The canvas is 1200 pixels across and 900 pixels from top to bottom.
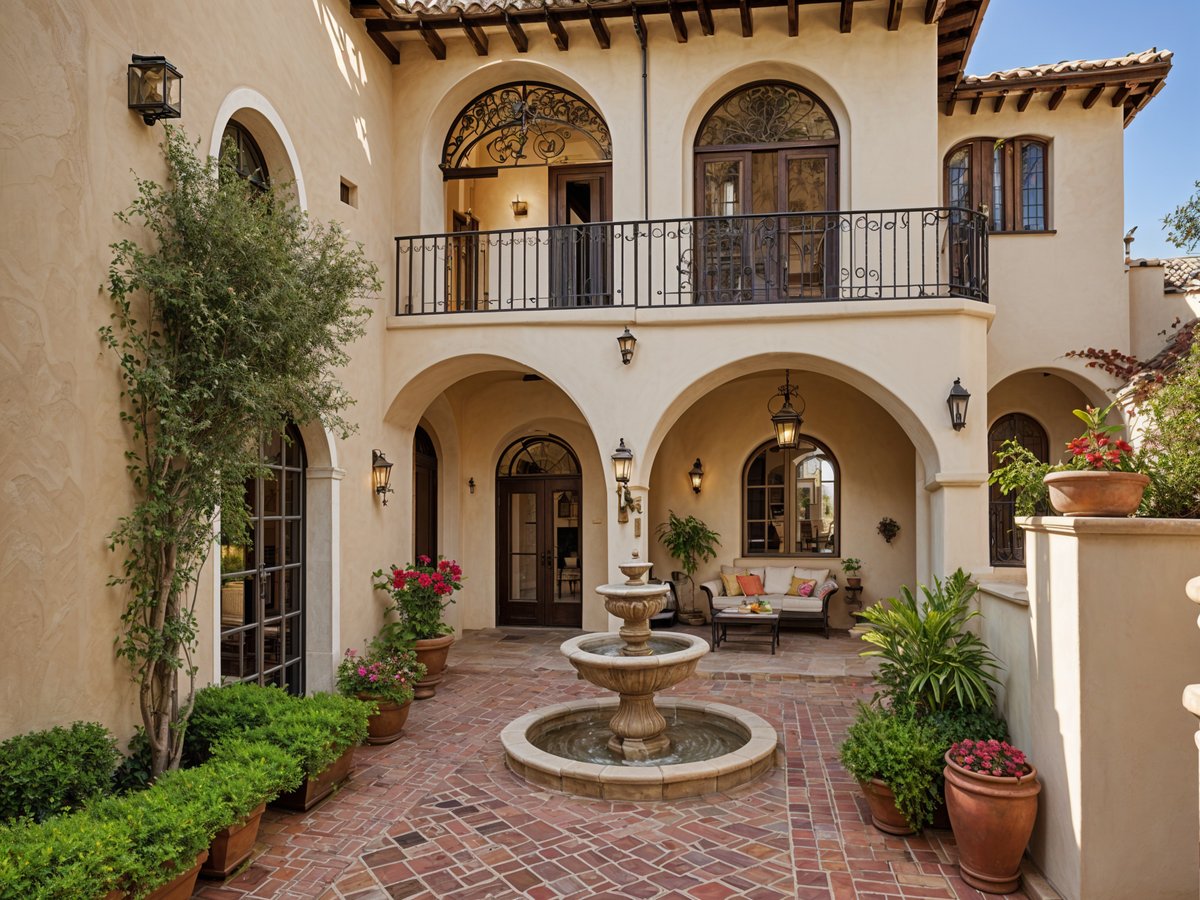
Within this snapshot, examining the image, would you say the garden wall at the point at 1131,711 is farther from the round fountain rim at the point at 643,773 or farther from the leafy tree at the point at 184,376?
the leafy tree at the point at 184,376

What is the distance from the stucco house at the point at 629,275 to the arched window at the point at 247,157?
43 mm

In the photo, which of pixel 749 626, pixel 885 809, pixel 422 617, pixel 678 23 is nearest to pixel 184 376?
pixel 422 617

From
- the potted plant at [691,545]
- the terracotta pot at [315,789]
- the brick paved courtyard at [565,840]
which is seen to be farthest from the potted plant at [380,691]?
the potted plant at [691,545]

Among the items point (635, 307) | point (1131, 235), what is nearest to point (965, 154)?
point (1131, 235)

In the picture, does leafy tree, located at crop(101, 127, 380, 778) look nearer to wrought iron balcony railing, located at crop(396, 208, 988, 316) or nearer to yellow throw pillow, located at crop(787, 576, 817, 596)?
wrought iron balcony railing, located at crop(396, 208, 988, 316)

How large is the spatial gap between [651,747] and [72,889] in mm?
4306

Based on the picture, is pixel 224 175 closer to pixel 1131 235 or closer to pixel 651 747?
pixel 651 747

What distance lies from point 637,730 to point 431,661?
320 centimetres

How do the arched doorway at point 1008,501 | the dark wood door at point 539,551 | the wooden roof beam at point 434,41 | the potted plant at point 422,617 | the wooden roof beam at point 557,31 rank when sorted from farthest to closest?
the dark wood door at point 539,551 < the arched doorway at point 1008,501 < the wooden roof beam at point 434,41 < the wooden roof beam at point 557,31 < the potted plant at point 422,617

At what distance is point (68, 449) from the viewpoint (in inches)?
187

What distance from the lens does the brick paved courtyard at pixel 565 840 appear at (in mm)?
4613

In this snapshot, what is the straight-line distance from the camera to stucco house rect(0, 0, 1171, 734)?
725 centimetres

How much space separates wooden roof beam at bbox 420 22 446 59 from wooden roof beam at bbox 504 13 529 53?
2.77 feet

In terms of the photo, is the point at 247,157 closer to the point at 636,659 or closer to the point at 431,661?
the point at 431,661
